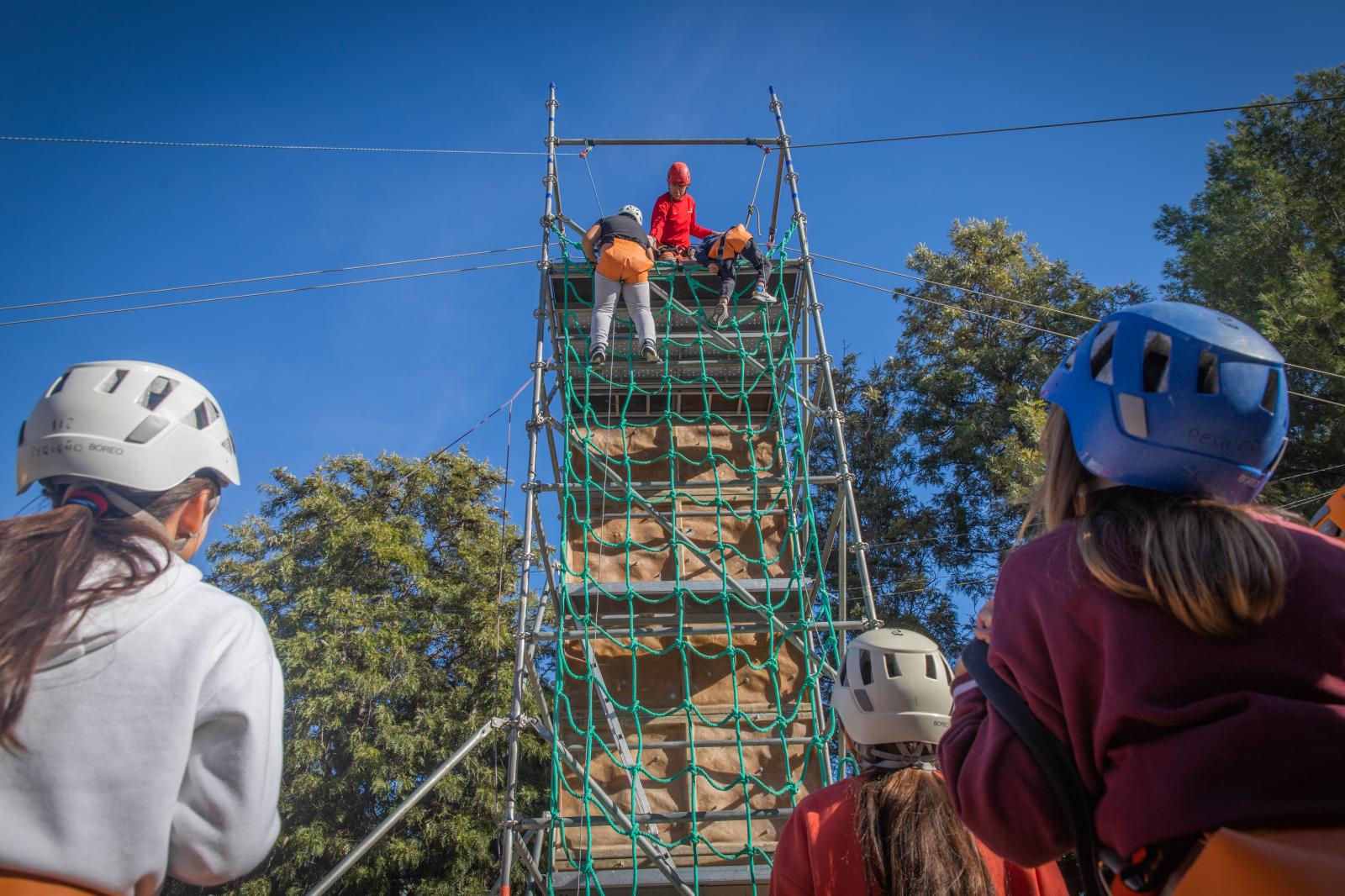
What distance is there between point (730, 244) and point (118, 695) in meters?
4.90

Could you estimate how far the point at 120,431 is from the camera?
136cm

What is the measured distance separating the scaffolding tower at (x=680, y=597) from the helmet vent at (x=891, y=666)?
140cm

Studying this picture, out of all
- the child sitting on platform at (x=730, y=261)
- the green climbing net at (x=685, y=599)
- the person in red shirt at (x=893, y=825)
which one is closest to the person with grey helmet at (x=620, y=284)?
the green climbing net at (x=685, y=599)

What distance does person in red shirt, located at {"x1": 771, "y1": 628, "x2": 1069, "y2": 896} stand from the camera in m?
1.53

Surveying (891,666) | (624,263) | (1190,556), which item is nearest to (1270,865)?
(1190,556)

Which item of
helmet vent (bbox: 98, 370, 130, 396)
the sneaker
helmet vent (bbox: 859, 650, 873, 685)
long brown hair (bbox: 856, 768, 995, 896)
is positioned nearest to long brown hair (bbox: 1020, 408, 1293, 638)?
long brown hair (bbox: 856, 768, 995, 896)

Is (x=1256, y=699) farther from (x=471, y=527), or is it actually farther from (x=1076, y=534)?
(x=471, y=527)

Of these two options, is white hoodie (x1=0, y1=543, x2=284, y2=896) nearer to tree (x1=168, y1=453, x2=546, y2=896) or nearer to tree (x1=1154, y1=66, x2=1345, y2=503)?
tree (x1=168, y1=453, x2=546, y2=896)

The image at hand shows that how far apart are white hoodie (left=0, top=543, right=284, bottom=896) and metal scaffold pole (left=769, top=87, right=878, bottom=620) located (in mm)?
2788

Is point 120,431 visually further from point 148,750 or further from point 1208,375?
point 1208,375

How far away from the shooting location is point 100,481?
133cm

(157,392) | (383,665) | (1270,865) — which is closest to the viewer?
(1270,865)

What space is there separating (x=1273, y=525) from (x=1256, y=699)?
0.86ft

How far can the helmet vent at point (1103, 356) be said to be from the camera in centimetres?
116
